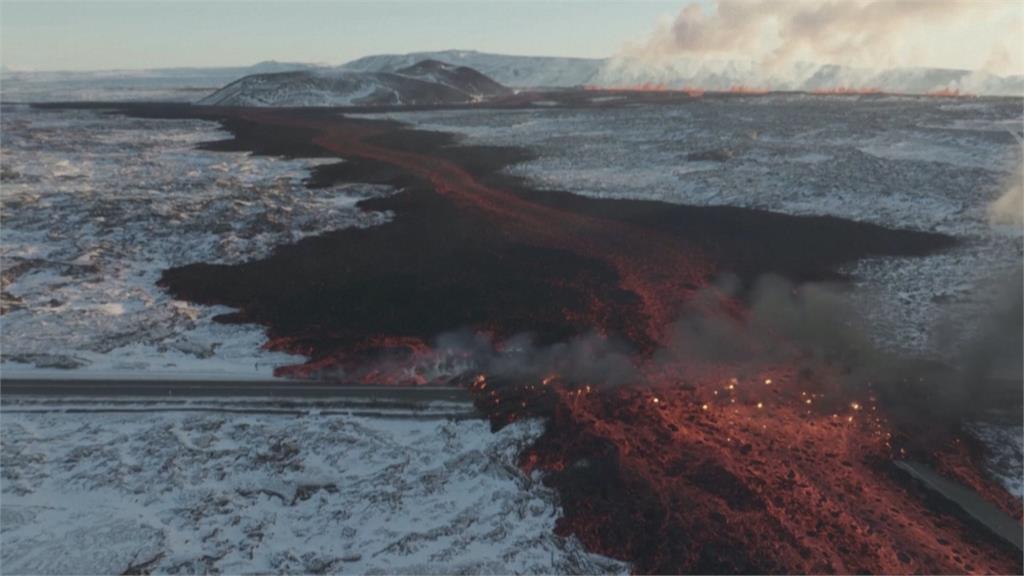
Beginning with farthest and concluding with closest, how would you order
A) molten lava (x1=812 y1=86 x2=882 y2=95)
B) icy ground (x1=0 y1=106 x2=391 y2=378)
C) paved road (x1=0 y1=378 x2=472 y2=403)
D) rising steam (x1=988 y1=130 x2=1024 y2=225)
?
molten lava (x1=812 y1=86 x2=882 y2=95), rising steam (x1=988 y1=130 x2=1024 y2=225), icy ground (x1=0 y1=106 x2=391 y2=378), paved road (x1=0 y1=378 x2=472 y2=403)

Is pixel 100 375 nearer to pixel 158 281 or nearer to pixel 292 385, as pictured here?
pixel 292 385

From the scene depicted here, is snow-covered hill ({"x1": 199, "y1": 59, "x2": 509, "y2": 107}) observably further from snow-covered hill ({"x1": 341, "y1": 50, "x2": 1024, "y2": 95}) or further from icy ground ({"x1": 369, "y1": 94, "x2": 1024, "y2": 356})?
snow-covered hill ({"x1": 341, "y1": 50, "x2": 1024, "y2": 95})

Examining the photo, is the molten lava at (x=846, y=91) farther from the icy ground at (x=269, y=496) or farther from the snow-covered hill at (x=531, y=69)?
the icy ground at (x=269, y=496)

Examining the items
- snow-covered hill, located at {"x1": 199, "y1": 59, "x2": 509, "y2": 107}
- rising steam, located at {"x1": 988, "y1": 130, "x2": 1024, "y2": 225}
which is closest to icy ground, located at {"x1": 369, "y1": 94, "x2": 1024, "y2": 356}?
rising steam, located at {"x1": 988, "y1": 130, "x2": 1024, "y2": 225}

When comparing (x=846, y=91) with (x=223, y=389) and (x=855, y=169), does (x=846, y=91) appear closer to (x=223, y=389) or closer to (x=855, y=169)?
(x=855, y=169)

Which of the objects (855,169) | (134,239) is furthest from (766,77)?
(134,239)

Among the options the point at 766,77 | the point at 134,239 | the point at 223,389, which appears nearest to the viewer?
the point at 223,389
